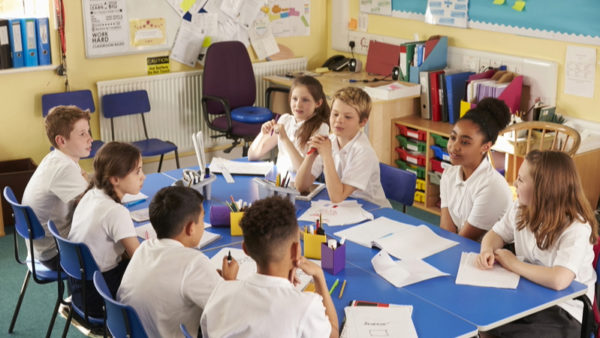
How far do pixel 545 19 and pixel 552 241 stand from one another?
2709 mm

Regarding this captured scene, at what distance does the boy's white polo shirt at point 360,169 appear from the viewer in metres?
3.45

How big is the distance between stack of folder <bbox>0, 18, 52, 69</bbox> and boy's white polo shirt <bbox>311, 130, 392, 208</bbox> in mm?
2645

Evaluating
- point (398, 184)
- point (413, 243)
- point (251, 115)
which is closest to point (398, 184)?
point (398, 184)

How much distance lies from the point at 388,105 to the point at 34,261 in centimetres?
300

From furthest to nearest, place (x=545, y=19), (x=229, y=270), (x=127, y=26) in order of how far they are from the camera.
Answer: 1. (x=127, y=26)
2. (x=545, y=19)
3. (x=229, y=270)

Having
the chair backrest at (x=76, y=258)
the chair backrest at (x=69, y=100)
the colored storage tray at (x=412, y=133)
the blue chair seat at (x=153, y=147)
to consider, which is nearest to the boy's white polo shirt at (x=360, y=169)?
the chair backrest at (x=76, y=258)

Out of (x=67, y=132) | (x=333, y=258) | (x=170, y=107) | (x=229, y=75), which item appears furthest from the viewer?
(x=170, y=107)

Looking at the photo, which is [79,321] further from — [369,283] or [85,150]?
[369,283]

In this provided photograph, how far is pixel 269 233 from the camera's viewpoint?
2.02m

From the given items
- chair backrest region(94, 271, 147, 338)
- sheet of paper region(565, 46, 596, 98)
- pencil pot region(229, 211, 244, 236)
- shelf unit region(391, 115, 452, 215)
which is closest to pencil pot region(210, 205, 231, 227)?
pencil pot region(229, 211, 244, 236)

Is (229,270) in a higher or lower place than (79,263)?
higher

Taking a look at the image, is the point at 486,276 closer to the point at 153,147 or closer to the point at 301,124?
the point at 301,124

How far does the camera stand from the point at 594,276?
2723mm

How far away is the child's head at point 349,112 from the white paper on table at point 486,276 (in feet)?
3.59
